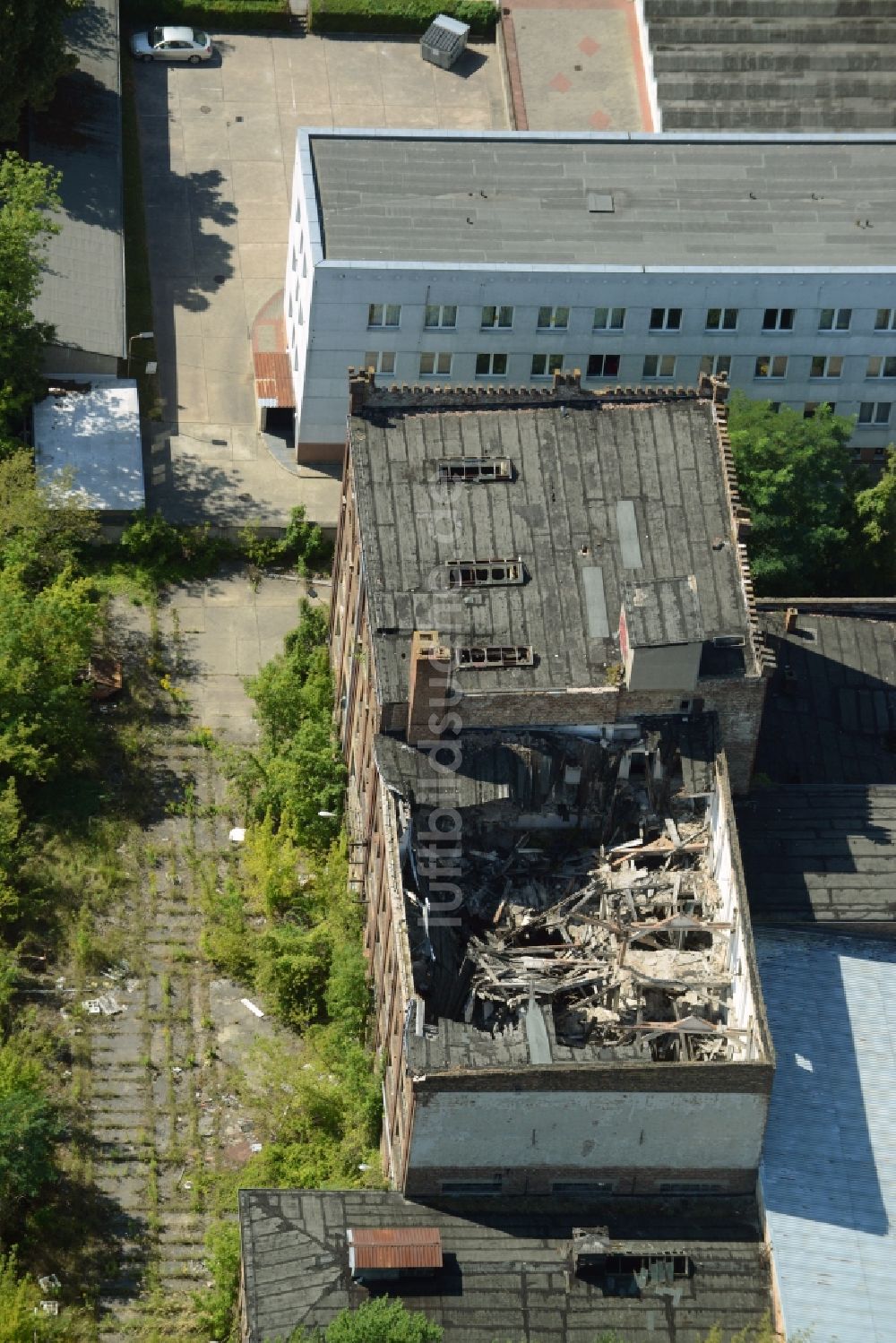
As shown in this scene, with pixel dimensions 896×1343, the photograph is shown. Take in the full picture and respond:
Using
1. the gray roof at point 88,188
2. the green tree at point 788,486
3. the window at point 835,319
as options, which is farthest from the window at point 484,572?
the gray roof at point 88,188

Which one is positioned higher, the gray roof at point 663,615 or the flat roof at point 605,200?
the flat roof at point 605,200

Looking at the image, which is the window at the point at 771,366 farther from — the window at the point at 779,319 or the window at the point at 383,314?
the window at the point at 383,314

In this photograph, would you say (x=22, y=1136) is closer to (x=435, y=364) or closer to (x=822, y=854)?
(x=822, y=854)

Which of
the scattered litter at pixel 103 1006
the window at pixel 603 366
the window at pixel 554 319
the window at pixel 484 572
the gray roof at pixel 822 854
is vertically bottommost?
the scattered litter at pixel 103 1006

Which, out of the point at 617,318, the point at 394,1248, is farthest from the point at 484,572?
the point at 617,318

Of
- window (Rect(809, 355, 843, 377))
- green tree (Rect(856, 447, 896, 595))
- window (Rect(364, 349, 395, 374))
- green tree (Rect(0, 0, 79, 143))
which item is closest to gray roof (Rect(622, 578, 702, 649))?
green tree (Rect(856, 447, 896, 595))

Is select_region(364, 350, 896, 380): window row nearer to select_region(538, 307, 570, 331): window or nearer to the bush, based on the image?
select_region(538, 307, 570, 331): window
